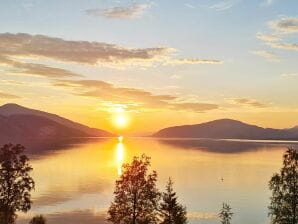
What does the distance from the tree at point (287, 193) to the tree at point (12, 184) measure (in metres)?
29.4

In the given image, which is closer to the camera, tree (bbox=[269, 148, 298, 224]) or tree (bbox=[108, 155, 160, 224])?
tree (bbox=[108, 155, 160, 224])

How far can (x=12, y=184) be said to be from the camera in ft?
160

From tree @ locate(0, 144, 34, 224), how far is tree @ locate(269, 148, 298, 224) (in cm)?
2942

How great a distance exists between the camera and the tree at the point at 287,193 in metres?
49.8

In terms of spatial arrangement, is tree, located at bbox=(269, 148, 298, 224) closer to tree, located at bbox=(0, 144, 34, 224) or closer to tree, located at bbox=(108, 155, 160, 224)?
tree, located at bbox=(108, 155, 160, 224)

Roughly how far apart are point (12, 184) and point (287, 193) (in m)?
33.1

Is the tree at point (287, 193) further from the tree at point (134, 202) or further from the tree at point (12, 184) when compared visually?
the tree at point (12, 184)

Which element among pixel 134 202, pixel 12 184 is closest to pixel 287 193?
pixel 134 202

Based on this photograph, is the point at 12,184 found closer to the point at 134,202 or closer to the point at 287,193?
the point at 134,202

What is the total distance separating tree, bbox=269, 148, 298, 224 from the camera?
49.8m

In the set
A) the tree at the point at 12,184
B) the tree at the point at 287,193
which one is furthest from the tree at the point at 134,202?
the tree at the point at 287,193

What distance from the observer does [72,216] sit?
136 meters

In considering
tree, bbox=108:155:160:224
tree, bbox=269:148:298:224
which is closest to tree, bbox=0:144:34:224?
tree, bbox=108:155:160:224

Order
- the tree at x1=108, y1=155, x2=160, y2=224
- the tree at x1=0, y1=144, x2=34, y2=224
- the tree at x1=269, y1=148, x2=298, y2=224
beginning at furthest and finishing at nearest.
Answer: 1. the tree at x1=269, y1=148, x2=298, y2=224
2. the tree at x1=108, y1=155, x2=160, y2=224
3. the tree at x1=0, y1=144, x2=34, y2=224
